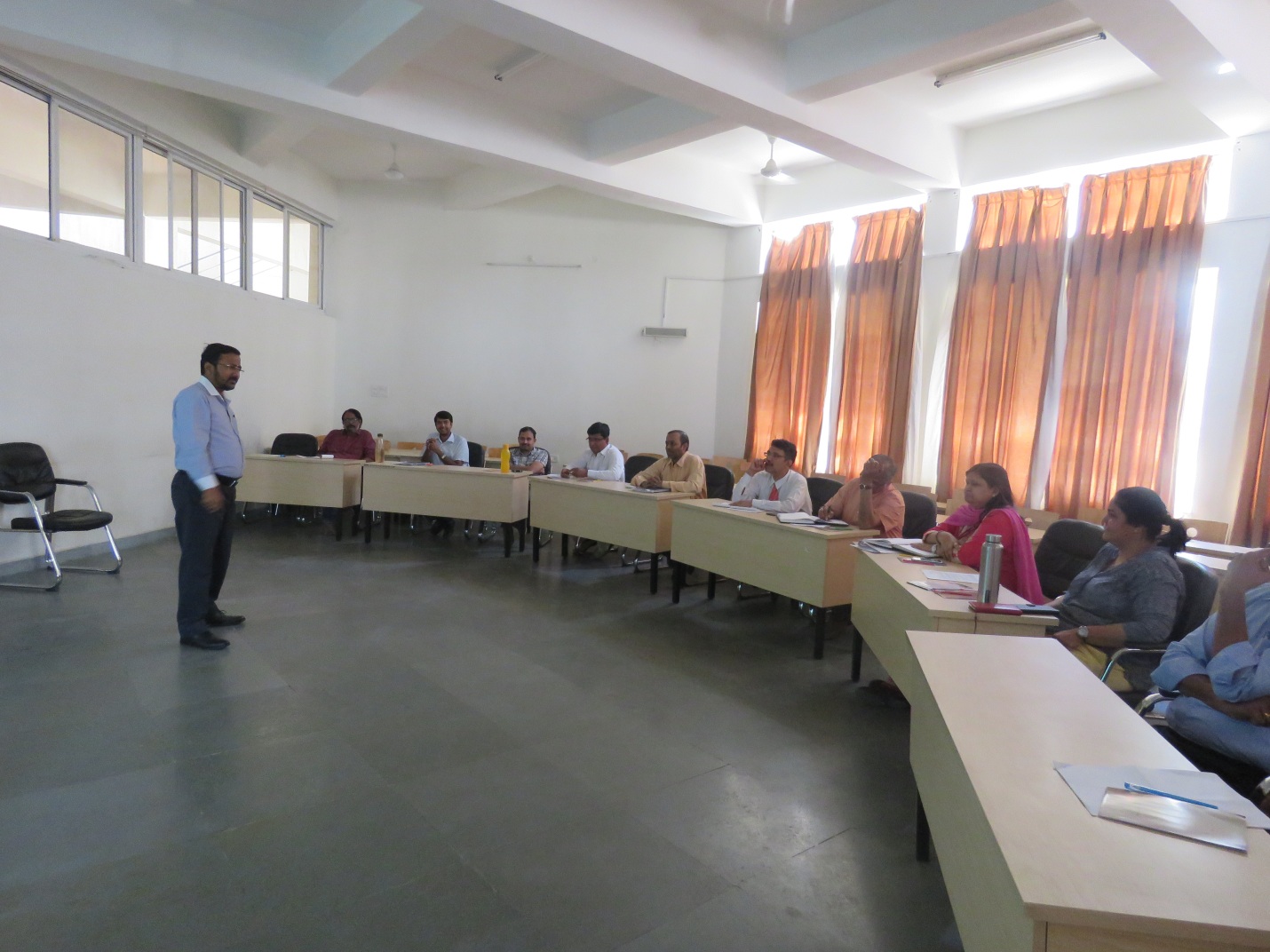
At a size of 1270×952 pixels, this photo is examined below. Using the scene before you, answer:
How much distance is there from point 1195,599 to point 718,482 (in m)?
3.55

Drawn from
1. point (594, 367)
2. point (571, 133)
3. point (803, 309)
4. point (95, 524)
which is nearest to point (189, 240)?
point (95, 524)

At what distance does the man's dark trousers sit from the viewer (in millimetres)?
3682

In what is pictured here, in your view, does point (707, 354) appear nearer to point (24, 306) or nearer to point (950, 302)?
point (950, 302)

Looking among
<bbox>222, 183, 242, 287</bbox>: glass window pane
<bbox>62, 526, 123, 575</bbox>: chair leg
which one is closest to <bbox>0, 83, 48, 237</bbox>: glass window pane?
<bbox>222, 183, 242, 287</bbox>: glass window pane

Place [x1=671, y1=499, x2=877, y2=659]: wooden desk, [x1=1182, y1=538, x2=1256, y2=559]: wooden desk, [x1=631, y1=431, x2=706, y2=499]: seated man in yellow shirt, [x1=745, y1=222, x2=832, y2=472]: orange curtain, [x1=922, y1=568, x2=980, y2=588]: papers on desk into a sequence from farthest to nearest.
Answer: [x1=745, y1=222, x2=832, y2=472]: orange curtain, [x1=631, y1=431, x2=706, y2=499]: seated man in yellow shirt, [x1=1182, y1=538, x2=1256, y2=559]: wooden desk, [x1=671, y1=499, x2=877, y2=659]: wooden desk, [x1=922, y1=568, x2=980, y2=588]: papers on desk

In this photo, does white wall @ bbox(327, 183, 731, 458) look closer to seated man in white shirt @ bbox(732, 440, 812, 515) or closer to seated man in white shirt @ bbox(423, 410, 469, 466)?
seated man in white shirt @ bbox(423, 410, 469, 466)

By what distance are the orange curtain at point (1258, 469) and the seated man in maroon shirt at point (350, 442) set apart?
23.3 ft

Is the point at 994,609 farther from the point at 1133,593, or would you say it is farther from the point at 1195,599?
the point at 1195,599

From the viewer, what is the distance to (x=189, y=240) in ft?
21.7

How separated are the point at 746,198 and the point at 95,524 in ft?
21.9

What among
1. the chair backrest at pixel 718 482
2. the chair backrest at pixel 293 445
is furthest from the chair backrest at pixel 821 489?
the chair backrest at pixel 293 445

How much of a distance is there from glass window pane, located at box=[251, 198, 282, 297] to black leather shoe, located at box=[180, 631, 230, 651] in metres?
4.88

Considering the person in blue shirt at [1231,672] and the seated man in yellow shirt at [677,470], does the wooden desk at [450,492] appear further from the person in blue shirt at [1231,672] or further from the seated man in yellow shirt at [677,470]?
the person in blue shirt at [1231,672]

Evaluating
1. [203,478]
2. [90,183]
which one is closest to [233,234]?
[90,183]
